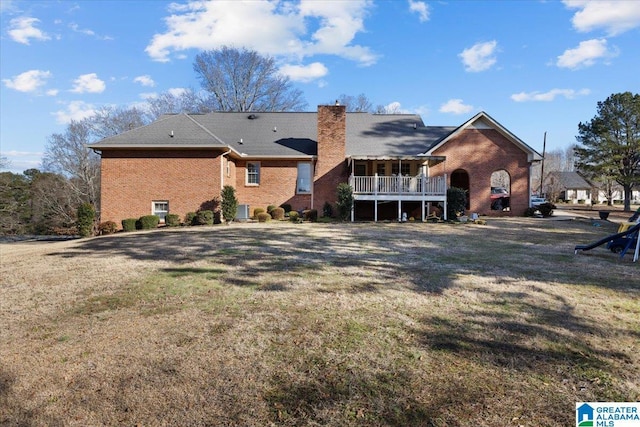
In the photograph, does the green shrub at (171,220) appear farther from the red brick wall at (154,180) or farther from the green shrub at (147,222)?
the red brick wall at (154,180)

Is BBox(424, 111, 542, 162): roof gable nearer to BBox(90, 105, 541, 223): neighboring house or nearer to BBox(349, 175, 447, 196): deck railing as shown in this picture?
BBox(90, 105, 541, 223): neighboring house

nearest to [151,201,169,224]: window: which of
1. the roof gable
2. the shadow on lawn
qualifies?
the shadow on lawn

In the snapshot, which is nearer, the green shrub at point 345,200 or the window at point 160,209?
the green shrub at point 345,200

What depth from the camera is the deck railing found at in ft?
67.3

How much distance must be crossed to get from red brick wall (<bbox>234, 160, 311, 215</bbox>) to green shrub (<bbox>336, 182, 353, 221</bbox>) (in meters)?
2.88

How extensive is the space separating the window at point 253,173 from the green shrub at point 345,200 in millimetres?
5690

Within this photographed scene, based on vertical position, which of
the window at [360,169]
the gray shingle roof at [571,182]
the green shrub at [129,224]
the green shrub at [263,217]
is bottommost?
the green shrub at [129,224]

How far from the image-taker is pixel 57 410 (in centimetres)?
330

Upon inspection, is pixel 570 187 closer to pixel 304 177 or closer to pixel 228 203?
pixel 304 177

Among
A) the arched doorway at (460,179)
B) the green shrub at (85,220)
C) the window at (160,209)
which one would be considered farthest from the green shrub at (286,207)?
the arched doorway at (460,179)

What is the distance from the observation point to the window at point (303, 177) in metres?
22.6

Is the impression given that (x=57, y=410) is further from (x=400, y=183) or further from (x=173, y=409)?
(x=400, y=183)

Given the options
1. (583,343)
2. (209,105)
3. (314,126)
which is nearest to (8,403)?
(583,343)
